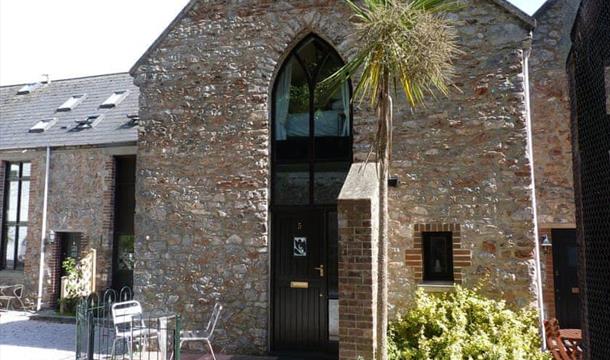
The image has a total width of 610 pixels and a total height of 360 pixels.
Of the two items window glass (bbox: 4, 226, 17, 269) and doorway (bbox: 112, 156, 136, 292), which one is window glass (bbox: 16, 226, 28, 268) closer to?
window glass (bbox: 4, 226, 17, 269)

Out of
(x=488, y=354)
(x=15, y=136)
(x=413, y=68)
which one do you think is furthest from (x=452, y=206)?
(x=15, y=136)

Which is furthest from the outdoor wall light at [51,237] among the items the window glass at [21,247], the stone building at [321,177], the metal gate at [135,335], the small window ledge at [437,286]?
the small window ledge at [437,286]

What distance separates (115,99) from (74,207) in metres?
3.86

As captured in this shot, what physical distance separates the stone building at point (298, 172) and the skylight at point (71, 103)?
25.9 feet

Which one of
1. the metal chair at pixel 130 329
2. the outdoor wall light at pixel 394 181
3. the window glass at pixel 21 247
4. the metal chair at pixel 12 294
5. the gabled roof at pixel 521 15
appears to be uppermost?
the gabled roof at pixel 521 15

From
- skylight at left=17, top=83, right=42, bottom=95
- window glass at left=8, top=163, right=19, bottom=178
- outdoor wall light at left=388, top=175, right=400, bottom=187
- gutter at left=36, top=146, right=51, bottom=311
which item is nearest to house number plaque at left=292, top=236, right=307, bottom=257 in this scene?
outdoor wall light at left=388, top=175, right=400, bottom=187

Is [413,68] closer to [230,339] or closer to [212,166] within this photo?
[212,166]

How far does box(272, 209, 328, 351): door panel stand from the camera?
7.54 metres

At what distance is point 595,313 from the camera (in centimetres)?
226

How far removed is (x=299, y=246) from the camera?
7809 millimetres

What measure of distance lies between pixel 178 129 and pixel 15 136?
914 cm

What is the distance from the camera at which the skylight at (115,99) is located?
14.5m

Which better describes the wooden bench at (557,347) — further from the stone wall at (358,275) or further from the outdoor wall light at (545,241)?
the outdoor wall light at (545,241)

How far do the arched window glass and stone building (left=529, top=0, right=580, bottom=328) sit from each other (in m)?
4.51
